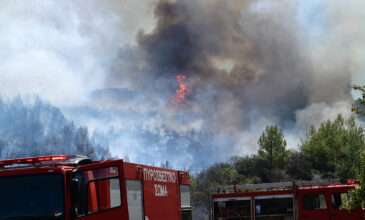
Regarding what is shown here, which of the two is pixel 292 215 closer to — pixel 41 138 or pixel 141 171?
pixel 141 171

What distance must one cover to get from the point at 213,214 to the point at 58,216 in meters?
12.5

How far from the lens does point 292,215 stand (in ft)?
62.4

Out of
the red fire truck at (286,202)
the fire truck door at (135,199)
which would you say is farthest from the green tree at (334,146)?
the fire truck door at (135,199)

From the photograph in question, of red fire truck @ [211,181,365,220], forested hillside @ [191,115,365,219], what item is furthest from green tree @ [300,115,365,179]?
red fire truck @ [211,181,365,220]

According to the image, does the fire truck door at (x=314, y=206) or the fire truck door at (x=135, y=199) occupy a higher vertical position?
the fire truck door at (x=135, y=199)

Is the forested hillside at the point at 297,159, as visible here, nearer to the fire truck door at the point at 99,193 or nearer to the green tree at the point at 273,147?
the green tree at the point at 273,147

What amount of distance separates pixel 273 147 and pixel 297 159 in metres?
6.79

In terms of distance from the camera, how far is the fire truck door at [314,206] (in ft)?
60.7

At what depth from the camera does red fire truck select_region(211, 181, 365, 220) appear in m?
18.4

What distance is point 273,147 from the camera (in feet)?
270

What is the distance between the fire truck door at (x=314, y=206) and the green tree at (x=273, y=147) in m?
62.8

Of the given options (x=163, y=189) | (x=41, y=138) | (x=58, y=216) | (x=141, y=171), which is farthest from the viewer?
(x=41, y=138)

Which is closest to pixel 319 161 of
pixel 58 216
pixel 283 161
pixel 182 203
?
pixel 283 161

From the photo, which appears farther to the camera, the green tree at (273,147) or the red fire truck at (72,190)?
the green tree at (273,147)
